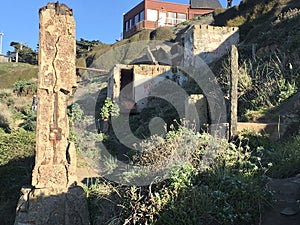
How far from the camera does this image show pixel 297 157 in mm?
6344

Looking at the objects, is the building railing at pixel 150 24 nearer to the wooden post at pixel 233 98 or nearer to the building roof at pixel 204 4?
the building roof at pixel 204 4

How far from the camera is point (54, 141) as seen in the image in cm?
551

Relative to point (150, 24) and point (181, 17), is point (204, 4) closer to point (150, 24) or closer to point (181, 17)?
point (181, 17)

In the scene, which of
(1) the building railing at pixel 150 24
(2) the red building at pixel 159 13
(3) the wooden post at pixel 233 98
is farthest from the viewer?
(2) the red building at pixel 159 13

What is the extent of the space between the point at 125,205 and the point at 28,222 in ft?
4.34

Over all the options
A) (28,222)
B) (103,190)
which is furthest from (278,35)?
(28,222)

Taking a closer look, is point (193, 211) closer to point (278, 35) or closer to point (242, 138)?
point (242, 138)

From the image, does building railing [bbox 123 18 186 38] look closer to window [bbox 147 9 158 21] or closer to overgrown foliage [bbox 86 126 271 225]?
window [bbox 147 9 158 21]

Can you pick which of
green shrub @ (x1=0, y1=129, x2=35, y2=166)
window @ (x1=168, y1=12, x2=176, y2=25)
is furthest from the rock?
window @ (x1=168, y1=12, x2=176, y2=25)

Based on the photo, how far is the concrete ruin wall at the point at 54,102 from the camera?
5.44m

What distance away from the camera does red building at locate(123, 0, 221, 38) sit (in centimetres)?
4281

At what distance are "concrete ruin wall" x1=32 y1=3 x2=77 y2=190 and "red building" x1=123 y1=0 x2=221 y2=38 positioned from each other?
37.4 meters

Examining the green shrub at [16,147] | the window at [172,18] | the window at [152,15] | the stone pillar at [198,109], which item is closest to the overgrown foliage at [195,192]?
the stone pillar at [198,109]

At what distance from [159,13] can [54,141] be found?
130 feet
